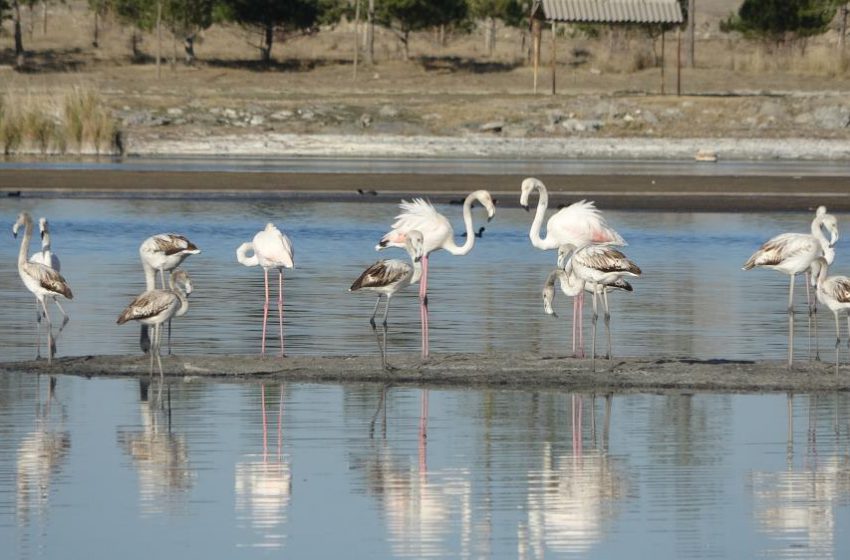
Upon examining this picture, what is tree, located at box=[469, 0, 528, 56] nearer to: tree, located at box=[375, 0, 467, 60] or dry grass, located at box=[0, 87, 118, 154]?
tree, located at box=[375, 0, 467, 60]

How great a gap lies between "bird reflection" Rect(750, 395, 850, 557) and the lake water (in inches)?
0.9

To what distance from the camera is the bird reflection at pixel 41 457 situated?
31.6 ft

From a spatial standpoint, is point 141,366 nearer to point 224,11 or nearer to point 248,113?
point 248,113

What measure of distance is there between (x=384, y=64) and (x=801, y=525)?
67.6 meters

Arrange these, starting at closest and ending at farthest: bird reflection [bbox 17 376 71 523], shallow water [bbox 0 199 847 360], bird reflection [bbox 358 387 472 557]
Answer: bird reflection [bbox 358 387 472 557]
bird reflection [bbox 17 376 71 523]
shallow water [bbox 0 199 847 360]

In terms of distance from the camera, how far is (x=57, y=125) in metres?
46.6

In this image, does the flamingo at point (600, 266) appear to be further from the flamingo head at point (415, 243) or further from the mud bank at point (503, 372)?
the flamingo head at point (415, 243)

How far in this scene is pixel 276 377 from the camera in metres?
14.0

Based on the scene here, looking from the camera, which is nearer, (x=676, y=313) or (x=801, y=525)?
(x=801, y=525)

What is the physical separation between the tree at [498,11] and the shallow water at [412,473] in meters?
76.9

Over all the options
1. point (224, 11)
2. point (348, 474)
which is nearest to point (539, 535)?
point (348, 474)

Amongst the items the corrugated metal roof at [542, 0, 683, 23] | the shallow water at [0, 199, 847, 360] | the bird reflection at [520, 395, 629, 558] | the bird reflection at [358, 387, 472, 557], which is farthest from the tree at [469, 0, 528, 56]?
the bird reflection at [358, 387, 472, 557]

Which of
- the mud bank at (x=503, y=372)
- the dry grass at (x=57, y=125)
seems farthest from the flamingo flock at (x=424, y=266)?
the dry grass at (x=57, y=125)

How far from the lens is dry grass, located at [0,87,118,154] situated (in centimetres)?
4628
